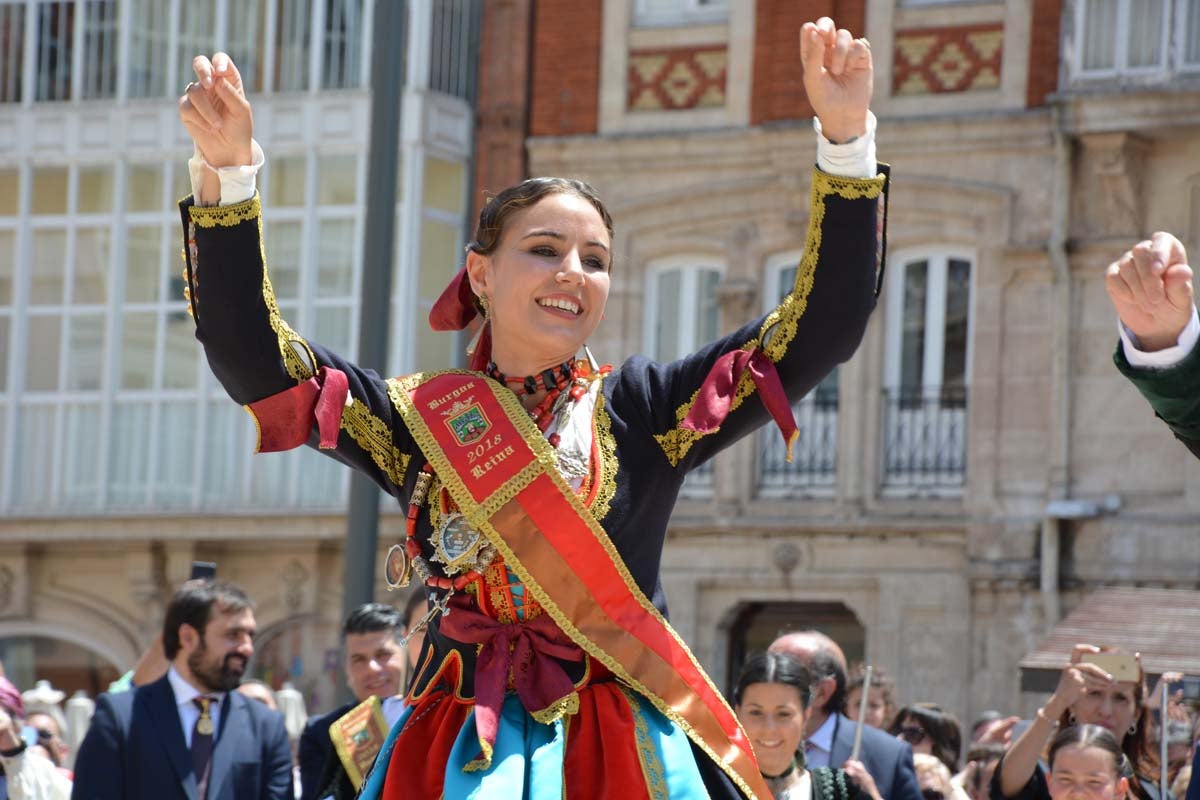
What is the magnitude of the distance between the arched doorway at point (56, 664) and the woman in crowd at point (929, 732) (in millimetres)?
12387

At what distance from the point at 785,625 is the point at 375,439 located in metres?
15.3

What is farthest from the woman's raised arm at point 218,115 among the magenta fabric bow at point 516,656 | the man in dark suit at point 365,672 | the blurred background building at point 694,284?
the blurred background building at point 694,284

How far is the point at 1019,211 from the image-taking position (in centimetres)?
1852

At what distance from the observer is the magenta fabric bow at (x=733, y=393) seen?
4.11 metres

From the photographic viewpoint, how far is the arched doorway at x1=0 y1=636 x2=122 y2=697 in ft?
70.3

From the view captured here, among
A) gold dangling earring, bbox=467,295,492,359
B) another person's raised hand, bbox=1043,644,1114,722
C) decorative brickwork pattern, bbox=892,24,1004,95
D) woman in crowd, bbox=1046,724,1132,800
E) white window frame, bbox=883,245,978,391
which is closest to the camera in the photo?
gold dangling earring, bbox=467,295,492,359

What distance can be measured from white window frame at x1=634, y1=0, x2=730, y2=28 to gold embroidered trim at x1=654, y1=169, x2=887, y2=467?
52.2 ft

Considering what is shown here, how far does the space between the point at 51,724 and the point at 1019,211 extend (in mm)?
9673

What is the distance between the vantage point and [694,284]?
19984 mm

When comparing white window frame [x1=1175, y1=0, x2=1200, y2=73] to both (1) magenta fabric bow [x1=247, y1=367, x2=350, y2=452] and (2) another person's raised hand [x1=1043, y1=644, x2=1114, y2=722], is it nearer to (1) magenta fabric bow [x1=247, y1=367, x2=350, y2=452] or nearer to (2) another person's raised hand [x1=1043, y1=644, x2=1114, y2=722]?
(2) another person's raised hand [x1=1043, y1=644, x2=1114, y2=722]

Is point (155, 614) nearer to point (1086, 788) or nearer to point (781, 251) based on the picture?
point (781, 251)

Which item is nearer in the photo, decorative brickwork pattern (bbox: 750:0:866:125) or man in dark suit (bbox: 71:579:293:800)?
man in dark suit (bbox: 71:579:293:800)

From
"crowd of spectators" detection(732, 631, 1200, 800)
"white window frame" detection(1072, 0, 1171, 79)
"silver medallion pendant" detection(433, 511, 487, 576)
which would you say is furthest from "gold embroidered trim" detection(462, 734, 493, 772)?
"white window frame" detection(1072, 0, 1171, 79)

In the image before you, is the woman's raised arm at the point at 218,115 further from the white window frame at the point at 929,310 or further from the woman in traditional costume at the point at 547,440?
the white window frame at the point at 929,310
